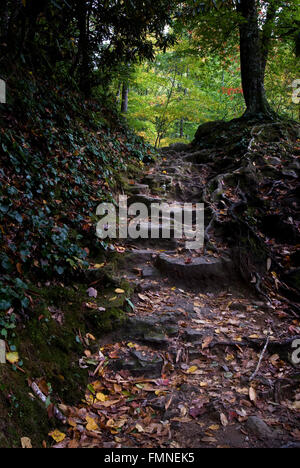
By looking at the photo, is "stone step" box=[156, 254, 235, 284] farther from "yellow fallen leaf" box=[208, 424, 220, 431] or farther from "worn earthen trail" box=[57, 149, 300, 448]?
"yellow fallen leaf" box=[208, 424, 220, 431]

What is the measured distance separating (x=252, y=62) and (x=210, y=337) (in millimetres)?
8143

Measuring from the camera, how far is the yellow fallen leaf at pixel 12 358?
6.70 ft

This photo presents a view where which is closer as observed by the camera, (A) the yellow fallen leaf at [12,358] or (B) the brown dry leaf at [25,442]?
(B) the brown dry leaf at [25,442]

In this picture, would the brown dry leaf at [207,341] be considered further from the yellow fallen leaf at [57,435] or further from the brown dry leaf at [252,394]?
the yellow fallen leaf at [57,435]

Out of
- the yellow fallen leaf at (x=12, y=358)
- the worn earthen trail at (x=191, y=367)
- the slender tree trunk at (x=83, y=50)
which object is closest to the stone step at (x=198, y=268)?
the worn earthen trail at (x=191, y=367)

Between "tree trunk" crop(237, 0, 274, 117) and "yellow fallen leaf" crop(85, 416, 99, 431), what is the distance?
A: 847 cm

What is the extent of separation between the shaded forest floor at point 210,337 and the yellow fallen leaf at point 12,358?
49cm

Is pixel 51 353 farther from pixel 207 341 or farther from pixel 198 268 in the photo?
pixel 198 268

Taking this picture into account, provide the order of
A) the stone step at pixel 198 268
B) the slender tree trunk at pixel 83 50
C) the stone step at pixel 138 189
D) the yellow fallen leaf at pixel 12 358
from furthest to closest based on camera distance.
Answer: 1. the stone step at pixel 138 189
2. the slender tree trunk at pixel 83 50
3. the stone step at pixel 198 268
4. the yellow fallen leaf at pixel 12 358

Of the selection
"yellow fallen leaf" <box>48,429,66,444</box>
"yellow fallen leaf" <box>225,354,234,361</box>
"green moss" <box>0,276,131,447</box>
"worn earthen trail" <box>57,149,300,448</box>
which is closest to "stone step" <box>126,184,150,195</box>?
"worn earthen trail" <box>57,149,300,448</box>

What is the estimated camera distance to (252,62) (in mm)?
8141

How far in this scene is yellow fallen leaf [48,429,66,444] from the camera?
1.94 m

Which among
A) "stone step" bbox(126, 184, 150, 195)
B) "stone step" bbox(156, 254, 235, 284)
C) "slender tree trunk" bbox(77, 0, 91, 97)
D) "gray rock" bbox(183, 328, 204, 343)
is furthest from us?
"stone step" bbox(126, 184, 150, 195)

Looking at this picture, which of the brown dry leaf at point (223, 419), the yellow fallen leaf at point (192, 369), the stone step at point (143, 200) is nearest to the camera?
the brown dry leaf at point (223, 419)
